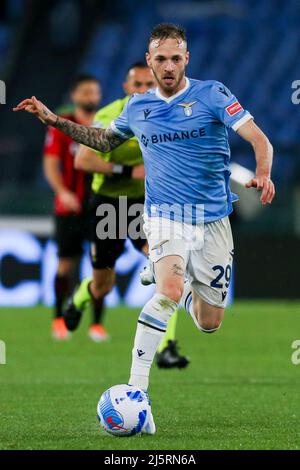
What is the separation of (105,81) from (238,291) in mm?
6889

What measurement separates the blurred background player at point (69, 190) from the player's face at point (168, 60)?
198 inches

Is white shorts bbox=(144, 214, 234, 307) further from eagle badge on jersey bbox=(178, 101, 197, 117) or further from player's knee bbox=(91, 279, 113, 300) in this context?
player's knee bbox=(91, 279, 113, 300)

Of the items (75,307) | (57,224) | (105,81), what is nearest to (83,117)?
(57,224)

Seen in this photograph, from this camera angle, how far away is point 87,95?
37.7 feet

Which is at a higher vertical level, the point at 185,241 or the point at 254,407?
the point at 185,241

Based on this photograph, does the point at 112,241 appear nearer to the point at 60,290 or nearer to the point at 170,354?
the point at 170,354

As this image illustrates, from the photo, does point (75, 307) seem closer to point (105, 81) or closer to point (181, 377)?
point (181, 377)

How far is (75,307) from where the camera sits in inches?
380

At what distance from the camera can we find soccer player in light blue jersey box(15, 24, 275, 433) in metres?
6.17

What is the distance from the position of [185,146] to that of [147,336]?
1138 mm

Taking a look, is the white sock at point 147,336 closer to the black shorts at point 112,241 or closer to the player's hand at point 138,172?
the player's hand at point 138,172

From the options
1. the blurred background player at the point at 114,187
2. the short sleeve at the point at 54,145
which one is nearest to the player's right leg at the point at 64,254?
the short sleeve at the point at 54,145

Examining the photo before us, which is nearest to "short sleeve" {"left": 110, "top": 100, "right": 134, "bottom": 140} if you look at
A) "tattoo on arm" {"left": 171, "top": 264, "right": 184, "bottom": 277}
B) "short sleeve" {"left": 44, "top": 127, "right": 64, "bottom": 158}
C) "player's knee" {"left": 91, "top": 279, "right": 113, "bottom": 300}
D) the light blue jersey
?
the light blue jersey

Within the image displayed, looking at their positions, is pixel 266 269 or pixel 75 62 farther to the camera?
pixel 75 62
